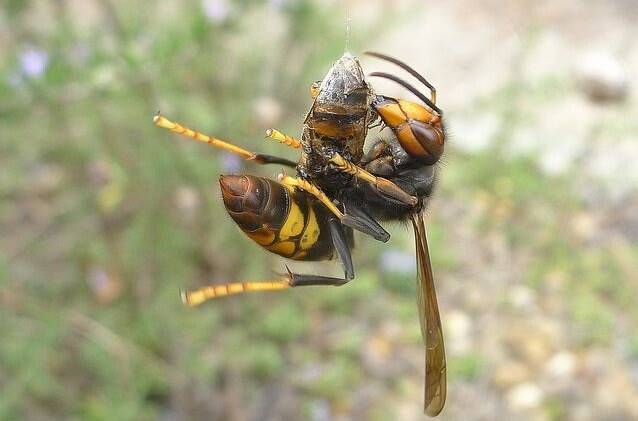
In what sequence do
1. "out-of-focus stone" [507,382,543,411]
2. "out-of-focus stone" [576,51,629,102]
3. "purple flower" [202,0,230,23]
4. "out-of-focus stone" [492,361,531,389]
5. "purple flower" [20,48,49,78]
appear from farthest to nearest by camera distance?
"out-of-focus stone" [492,361,531,389] → "out-of-focus stone" [507,382,543,411] → "out-of-focus stone" [576,51,629,102] → "purple flower" [202,0,230,23] → "purple flower" [20,48,49,78]

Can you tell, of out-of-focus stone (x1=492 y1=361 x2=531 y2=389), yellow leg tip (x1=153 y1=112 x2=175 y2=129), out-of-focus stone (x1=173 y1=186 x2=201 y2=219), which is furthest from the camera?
out-of-focus stone (x1=492 y1=361 x2=531 y2=389)

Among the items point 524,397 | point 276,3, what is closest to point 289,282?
point 276,3

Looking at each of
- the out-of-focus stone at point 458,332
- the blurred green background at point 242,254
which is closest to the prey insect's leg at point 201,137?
the blurred green background at point 242,254

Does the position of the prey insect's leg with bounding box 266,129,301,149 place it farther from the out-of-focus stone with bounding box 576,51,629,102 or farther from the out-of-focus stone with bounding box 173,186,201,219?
the out-of-focus stone with bounding box 576,51,629,102

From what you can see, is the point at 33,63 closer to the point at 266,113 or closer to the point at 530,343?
the point at 266,113

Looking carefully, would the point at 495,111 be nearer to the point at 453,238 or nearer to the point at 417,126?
the point at 453,238

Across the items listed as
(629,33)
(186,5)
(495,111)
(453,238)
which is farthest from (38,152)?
(629,33)

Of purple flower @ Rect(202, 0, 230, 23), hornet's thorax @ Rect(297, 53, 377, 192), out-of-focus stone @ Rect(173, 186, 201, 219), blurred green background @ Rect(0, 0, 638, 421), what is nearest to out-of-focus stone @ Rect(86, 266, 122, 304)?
blurred green background @ Rect(0, 0, 638, 421)
